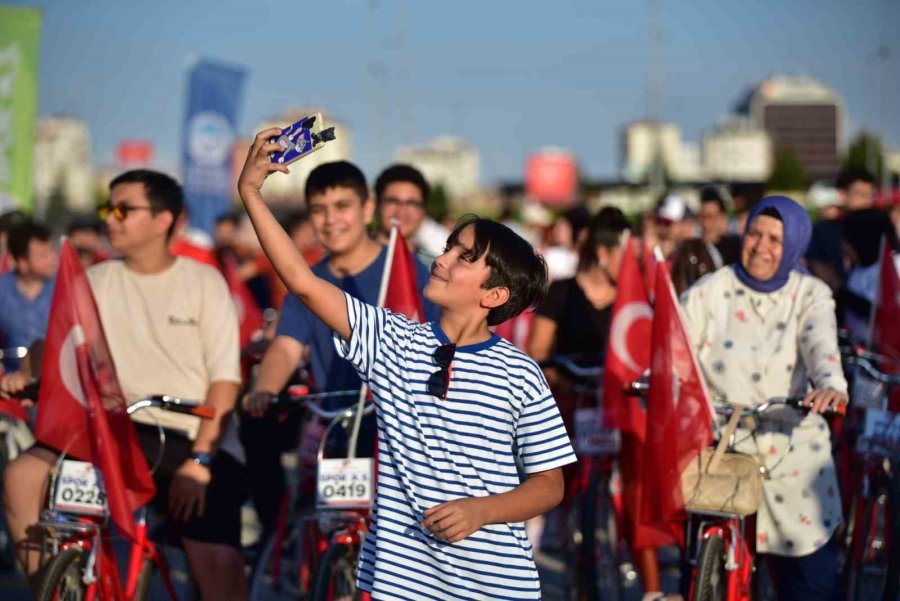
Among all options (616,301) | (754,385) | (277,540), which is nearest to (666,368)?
(754,385)

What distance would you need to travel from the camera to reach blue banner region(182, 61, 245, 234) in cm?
1909

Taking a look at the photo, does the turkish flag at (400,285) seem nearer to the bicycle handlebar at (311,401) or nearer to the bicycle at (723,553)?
the bicycle handlebar at (311,401)

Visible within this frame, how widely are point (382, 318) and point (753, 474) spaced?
2039mm

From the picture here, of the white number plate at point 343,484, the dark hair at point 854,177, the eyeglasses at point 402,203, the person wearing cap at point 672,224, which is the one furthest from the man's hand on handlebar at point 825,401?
the dark hair at point 854,177

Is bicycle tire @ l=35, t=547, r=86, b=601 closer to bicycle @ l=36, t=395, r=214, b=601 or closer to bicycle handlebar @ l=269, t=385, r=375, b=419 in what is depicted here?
bicycle @ l=36, t=395, r=214, b=601

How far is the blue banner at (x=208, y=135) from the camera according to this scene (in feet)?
62.6

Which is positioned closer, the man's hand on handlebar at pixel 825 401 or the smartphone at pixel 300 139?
the smartphone at pixel 300 139

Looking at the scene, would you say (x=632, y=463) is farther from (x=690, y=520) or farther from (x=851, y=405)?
(x=690, y=520)

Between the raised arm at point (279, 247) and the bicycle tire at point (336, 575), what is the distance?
5.10 ft

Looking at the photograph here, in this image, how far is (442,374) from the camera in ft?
13.0

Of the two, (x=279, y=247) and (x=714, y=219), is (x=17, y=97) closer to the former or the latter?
(x=714, y=219)

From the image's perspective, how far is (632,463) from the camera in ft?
25.2

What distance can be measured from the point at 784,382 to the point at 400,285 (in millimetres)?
1604

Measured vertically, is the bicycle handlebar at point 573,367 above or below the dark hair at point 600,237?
below
